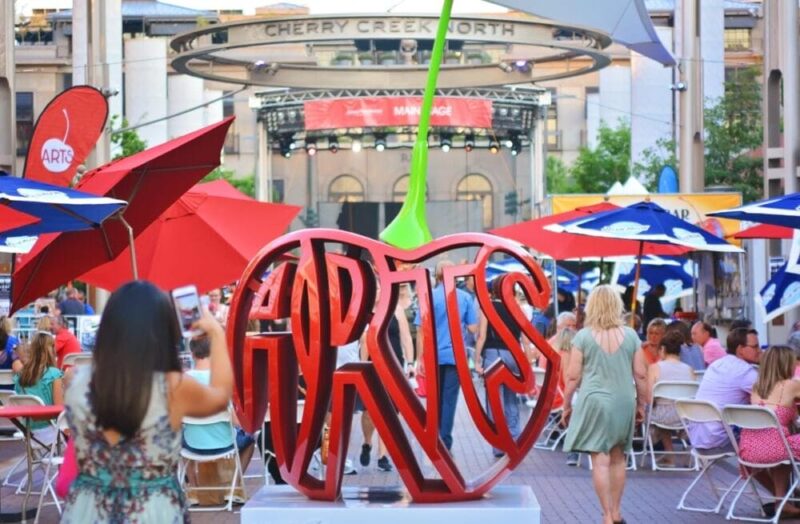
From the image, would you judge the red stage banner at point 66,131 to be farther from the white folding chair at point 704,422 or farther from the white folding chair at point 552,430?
the white folding chair at point 552,430

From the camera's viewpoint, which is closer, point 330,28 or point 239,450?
point 239,450

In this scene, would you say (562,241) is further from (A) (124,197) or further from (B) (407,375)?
(A) (124,197)

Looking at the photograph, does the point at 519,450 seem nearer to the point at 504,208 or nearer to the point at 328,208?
the point at 328,208

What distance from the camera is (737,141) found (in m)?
44.8

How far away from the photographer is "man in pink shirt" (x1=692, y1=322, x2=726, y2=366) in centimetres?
1703

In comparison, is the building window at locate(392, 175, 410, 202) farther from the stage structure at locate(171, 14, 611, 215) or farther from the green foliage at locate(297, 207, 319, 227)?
the green foliage at locate(297, 207, 319, 227)

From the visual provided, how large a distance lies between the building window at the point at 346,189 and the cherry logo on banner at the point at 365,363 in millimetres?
58516

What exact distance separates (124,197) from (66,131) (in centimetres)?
231

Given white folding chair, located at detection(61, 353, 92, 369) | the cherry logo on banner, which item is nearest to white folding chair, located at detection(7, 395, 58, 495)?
the cherry logo on banner

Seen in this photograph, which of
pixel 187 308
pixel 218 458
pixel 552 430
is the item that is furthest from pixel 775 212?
pixel 187 308

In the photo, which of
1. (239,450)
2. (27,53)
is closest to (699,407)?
(239,450)

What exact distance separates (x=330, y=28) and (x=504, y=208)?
39.1 m

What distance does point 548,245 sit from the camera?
20641mm

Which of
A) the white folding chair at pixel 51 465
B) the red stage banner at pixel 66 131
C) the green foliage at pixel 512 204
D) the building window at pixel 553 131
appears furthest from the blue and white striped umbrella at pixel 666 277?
the building window at pixel 553 131
